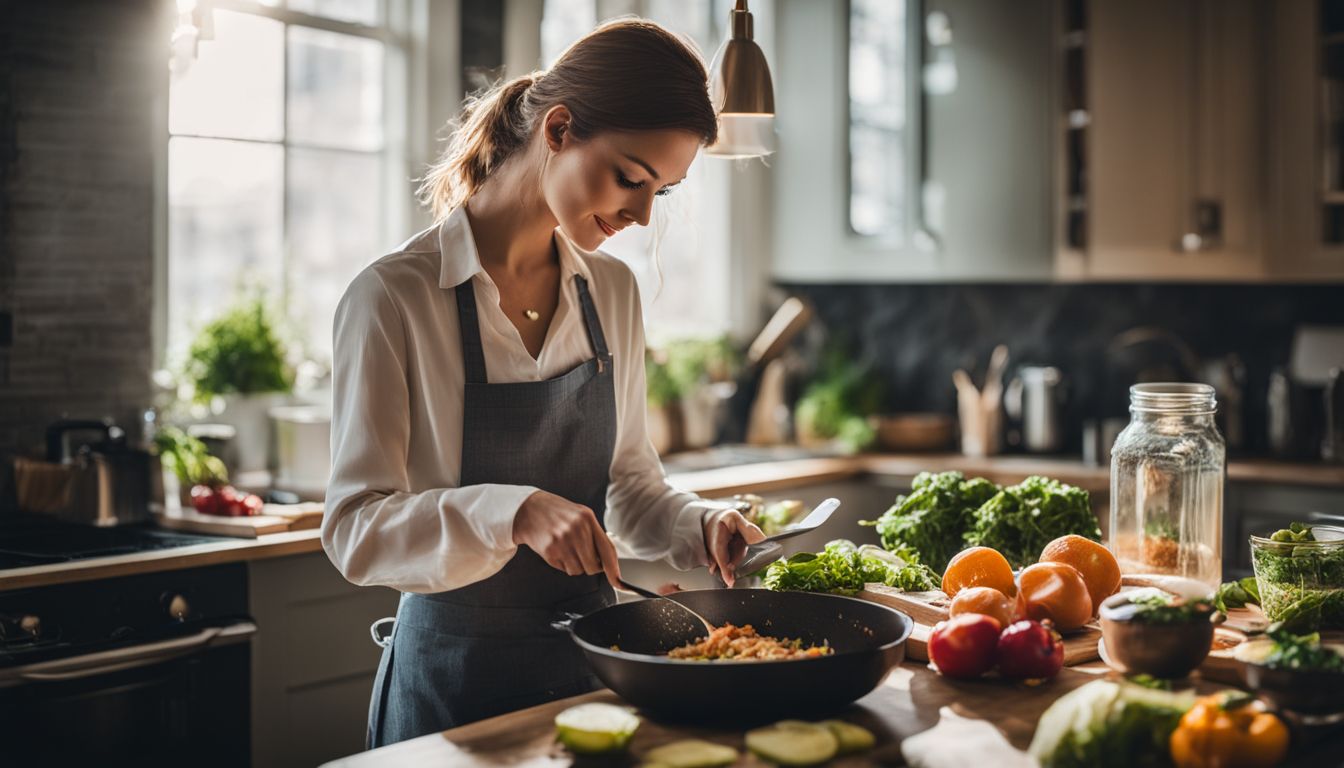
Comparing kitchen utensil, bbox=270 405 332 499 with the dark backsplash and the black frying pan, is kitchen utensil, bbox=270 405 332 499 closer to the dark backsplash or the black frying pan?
the black frying pan

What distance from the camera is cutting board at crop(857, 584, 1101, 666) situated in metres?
1.73

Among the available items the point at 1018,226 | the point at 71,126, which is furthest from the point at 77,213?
the point at 1018,226

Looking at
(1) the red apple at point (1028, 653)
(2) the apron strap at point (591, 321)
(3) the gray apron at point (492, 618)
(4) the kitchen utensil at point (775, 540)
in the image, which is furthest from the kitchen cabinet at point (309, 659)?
(1) the red apple at point (1028, 653)

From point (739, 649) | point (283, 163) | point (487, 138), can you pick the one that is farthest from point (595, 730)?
point (283, 163)

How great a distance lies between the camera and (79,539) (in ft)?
9.14

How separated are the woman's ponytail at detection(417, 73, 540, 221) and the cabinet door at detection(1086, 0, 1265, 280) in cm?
239

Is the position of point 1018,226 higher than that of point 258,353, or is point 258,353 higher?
point 1018,226

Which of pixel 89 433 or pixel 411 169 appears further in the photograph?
pixel 411 169

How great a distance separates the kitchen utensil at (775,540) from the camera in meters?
1.80

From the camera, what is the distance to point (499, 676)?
1.92 meters

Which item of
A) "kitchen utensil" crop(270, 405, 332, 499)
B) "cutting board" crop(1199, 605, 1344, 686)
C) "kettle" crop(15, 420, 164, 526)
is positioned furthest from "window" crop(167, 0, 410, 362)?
"cutting board" crop(1199, 605, 1344, 686)

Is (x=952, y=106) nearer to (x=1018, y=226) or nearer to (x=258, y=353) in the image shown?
(x=1018, y=226)

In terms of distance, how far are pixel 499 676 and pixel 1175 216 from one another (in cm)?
273

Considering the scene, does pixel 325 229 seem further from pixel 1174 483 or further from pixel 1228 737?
pixel 1228 737
